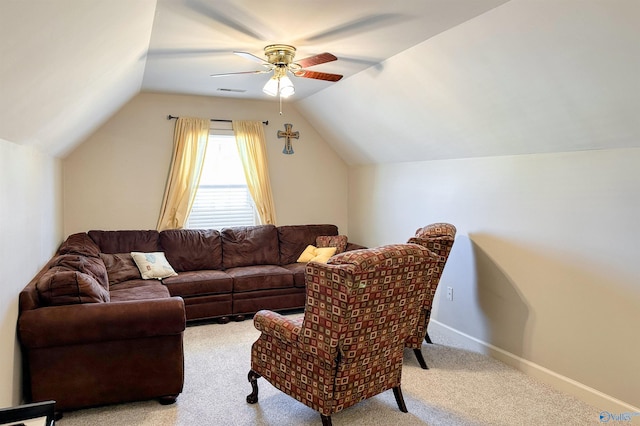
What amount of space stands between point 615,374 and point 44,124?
4012 mm

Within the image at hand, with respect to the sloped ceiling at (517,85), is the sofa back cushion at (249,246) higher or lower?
lower

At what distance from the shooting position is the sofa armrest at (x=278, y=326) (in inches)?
107

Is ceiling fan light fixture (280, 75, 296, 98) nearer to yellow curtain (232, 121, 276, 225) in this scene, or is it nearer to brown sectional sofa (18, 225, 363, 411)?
brown sectional sofa (18, 225, 363, 411)

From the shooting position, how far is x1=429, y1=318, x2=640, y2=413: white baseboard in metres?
3.00

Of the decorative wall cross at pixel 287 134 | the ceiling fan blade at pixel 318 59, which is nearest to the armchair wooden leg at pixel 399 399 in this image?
the ceiling fan blade at pixel 318 59

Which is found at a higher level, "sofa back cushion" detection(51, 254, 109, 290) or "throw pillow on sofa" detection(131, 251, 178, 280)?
"sofa back cushion" detection(51, 254, 109, 290)

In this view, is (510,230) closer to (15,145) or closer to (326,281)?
(326,281)

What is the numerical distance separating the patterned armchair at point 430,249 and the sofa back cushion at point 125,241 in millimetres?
3040

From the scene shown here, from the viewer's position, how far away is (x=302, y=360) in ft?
8.94

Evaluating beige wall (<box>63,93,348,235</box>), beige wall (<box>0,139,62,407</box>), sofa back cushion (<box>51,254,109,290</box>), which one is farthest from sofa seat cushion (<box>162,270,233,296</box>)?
beige wall (<box>0,139,62,407</box>)

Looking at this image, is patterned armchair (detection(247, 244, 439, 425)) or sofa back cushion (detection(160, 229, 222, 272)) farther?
sofa back cushion (detection(160, 229, 222, 272))

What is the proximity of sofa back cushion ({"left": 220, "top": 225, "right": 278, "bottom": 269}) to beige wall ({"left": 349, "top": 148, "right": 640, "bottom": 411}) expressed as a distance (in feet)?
6.53

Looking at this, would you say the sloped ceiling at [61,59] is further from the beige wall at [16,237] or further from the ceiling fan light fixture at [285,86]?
the ceiling fan light fixture at [285,86]

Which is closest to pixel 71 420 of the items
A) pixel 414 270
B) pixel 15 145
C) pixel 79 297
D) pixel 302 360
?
pixel 79 297
